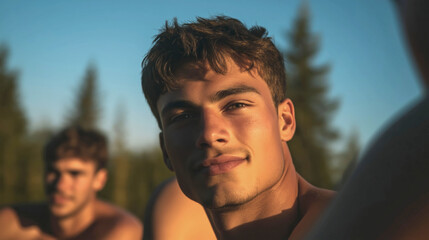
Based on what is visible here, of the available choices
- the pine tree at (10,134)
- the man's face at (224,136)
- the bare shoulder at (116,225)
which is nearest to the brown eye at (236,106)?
the man's face at (224,136)

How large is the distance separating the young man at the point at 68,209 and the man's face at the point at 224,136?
148 inches

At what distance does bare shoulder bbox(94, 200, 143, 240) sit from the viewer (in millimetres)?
4863

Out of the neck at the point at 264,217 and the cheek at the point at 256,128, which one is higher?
the cheek at the point at 256,128

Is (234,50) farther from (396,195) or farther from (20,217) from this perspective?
(20,217)

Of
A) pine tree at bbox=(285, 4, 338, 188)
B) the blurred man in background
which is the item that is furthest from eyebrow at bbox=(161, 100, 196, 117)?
pine tree at bbox=(285, 4, 338, 188)

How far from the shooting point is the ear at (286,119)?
1612mm

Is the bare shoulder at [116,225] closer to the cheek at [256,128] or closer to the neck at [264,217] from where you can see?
the neck at [264,217]

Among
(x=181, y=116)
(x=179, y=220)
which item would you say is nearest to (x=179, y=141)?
(x=181, y=116)

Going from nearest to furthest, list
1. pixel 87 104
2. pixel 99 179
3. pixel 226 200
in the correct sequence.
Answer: pixel 226 200, pixel 99 179, pixel 87 104

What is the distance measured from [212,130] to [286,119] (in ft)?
1.39

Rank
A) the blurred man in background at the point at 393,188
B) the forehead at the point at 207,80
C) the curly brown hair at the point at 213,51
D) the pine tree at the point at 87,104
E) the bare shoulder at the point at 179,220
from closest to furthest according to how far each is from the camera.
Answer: the blurred man in background at the point at 393,188
the forehead at the point at 207,80
the curly brown hair at the point at 213,51
the bare shoulder at the point at 179,220
the pine tree at the point at 87,104

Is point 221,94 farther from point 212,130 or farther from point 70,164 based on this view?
point 70,164

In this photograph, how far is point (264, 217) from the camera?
1.51 meters

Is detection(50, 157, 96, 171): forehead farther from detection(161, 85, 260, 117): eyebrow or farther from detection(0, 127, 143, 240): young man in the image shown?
detection(161, 85, 260, 117): eyebrow
